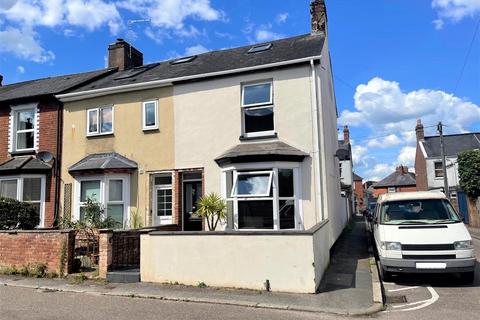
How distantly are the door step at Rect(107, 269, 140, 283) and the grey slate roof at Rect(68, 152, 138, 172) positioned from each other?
17.9 feet

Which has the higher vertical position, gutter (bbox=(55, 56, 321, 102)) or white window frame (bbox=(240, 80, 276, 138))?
gutter (bbox=(55, 56, 321, 102))

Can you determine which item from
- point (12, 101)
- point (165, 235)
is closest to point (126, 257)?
point (165, 235)

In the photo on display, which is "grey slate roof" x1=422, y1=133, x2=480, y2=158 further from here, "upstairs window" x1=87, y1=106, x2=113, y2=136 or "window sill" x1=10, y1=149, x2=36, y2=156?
"window sill" x1=10, y1=149, x2=36, y2=156

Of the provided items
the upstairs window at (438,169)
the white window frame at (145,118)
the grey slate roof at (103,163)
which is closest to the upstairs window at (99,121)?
the grey slate roof at (103,163)

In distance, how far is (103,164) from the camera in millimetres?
14031

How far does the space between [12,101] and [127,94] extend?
5.35 m

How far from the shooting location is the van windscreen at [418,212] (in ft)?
30.1

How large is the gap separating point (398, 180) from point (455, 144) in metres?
22.7

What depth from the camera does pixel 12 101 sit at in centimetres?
1639

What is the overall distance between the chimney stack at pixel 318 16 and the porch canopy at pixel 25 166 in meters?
11.5

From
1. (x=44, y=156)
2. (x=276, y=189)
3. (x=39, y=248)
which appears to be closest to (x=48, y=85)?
(x=44, y=156)

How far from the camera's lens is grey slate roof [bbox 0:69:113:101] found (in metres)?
16.2

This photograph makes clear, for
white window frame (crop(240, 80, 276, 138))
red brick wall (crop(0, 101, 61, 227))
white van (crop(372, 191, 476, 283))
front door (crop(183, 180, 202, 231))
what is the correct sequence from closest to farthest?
white van (crop(372, 191, 476, 283)) → white window frame (crop(240, 80, 276, 138)) → front door (crop(183, 180, 202, 231)) → red brick wall (crop(0, 101, 61, 227))

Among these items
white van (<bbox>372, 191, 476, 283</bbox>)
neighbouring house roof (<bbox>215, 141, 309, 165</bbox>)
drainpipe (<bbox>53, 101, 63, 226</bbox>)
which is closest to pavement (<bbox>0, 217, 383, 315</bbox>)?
white van (<bbox>372, 191, 476, 283</bbox>)
